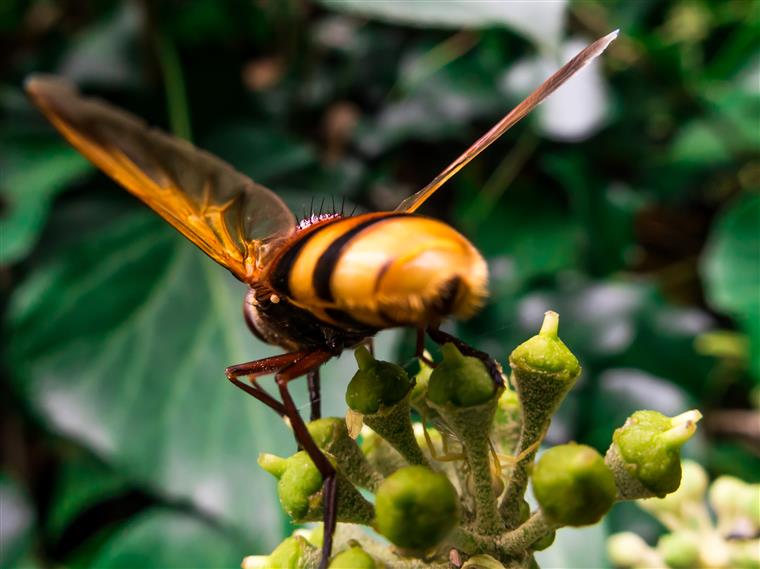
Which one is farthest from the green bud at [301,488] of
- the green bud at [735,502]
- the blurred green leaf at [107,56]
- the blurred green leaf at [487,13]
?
the blurred green leaf at [107,56]

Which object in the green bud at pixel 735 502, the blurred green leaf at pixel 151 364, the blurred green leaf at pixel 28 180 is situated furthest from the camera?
the blurred green leaf at pixel 28 180

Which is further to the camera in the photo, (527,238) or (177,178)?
(527,238)

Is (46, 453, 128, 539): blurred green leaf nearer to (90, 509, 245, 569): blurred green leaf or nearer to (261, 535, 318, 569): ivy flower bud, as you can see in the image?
(90, 509, 245, 569): blurred green leaf

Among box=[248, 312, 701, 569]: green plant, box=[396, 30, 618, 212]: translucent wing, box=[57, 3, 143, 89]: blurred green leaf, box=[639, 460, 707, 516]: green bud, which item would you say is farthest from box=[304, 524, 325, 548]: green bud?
box=[57, 3, 143, 89]: blurred green leaf

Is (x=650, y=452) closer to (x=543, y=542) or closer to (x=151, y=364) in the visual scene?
(x=543, y=542)

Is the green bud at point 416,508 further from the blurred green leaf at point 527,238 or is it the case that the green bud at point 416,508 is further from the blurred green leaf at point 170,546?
the blurred green leaf at point 527,238

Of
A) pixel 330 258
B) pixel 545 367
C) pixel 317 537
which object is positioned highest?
pixel 330 258

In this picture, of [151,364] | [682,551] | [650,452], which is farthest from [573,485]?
[151,364]
